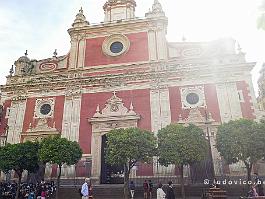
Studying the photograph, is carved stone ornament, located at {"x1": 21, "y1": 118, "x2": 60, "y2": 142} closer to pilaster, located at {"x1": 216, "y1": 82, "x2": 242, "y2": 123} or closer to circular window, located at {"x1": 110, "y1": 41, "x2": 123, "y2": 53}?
circular window, located at {"x1": 110, "y1": 41, "x2": 123, "y2": 53}

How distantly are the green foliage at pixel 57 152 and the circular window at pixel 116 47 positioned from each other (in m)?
9.73

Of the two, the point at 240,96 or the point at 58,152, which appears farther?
the point at 240,96

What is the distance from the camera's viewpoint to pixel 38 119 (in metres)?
23.2

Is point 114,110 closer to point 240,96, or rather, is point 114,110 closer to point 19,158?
point 19,158

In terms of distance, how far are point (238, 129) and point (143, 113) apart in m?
7.49

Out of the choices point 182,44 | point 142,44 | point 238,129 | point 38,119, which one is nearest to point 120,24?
point 142,44

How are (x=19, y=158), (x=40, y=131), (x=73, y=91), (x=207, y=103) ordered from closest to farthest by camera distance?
(x=19, y=158) → (x=207, y=103) → (x=40, y=131) → (x=73, y=91)

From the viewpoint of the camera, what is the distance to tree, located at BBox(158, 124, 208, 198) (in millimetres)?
16062

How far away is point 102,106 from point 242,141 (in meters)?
10.9

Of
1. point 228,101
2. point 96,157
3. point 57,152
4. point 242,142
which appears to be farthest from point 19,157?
point 228,101

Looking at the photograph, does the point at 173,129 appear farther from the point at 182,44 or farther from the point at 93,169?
the point at 182,44

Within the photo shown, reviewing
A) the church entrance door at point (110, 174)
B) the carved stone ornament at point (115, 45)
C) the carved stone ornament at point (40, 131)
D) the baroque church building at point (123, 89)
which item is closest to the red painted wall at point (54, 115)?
the baroque church building at point (123, 89)

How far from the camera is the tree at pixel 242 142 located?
51.3 ft

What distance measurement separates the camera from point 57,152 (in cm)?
1775
